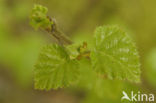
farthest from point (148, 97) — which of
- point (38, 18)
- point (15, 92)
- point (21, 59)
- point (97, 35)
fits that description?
point (15, 92)

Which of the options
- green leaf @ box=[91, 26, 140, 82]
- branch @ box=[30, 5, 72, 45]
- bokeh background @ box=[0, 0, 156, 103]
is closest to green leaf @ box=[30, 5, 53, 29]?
branch @ box=[30, 5, 72, 45]

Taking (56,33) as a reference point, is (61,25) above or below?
above

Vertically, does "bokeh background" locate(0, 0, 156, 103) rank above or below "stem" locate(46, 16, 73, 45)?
above

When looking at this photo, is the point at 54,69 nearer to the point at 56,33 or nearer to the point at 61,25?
the point at 56,33

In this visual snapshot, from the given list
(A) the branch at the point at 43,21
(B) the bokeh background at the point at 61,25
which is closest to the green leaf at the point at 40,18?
(A) the branch at the point at 43,21

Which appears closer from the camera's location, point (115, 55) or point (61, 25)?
point (115, 55)

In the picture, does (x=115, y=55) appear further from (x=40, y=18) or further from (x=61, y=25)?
(x=61, y=25)

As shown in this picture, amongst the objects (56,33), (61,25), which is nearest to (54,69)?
(56,33)

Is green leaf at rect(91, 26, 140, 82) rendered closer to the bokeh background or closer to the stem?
the stem
